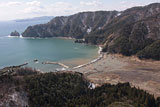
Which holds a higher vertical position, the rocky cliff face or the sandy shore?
the rocky cliff face

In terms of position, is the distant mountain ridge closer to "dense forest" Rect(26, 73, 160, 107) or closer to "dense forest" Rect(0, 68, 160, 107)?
"dense forest" Rect(26, 73, 160, 107)

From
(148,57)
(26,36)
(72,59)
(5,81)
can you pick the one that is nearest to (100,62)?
Answer: (72,59)

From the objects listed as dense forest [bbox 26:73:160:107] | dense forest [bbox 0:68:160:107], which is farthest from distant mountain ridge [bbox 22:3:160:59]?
dense forest [bbox 0:68:160:107]

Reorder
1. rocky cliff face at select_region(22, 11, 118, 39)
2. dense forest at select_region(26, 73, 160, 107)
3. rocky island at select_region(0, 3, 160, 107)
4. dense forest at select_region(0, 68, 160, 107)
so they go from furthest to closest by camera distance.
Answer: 1. rocky cliff face at select_region(22, 11, 118, 39)
2. rocky island at select_region(0, 3, 160, 107)
3. dense forest at select_region(26, 73, 160, 107)
4. dense forest at select_region(0, 68, 160, 107)

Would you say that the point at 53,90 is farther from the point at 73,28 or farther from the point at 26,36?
the point at 26,36

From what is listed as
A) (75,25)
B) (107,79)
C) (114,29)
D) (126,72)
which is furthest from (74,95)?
(75,25)

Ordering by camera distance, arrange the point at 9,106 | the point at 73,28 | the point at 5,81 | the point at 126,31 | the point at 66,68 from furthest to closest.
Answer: the point at 73,28, the point at 126,31, the point at 66,68, the point at 5,81, the point at 9,106

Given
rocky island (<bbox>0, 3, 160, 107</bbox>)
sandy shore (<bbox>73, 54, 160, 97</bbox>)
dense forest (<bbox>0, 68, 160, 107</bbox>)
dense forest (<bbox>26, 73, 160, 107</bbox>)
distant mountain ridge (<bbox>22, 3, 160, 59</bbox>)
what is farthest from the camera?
distant mountain ridge (<bbox>22, 3, 160, 59</bbox>)
